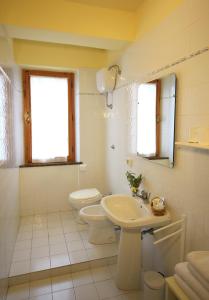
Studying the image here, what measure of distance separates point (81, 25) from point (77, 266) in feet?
7.75

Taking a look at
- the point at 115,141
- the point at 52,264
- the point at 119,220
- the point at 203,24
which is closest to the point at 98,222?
the point at 52,264

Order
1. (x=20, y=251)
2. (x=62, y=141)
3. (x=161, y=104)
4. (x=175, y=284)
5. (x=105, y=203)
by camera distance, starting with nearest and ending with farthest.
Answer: (x=175, y=284), (x=161, y=104), (x=105, y=203), (x=20, y=251), (x=62, y=141)

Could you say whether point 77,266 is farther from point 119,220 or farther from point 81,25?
point 81,25

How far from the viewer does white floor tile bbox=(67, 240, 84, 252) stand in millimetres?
2436

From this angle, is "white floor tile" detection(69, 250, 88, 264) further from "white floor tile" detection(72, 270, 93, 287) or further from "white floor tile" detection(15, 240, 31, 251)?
"white floor tile" detection(15, 240, 31, 251)

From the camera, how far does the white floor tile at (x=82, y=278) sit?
2012mm

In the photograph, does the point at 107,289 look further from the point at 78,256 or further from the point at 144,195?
the point at 144,195

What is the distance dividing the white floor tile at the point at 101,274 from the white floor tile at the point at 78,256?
15 centimetres

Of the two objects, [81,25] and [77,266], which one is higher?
[81,25]

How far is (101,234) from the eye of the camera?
100 inches

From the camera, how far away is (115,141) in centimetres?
300

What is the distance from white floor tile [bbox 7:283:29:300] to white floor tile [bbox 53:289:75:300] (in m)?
0.25

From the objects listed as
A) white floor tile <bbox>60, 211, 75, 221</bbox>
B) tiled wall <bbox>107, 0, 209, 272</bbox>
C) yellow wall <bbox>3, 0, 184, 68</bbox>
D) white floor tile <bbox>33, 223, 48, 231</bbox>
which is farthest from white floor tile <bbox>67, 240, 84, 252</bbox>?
yellow wall <bbox>3, 0, 184, 68</bbox>

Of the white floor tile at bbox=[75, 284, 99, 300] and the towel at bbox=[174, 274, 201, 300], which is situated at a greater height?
the towel at bbox=[174, 274, 201, 300]
